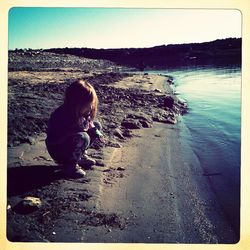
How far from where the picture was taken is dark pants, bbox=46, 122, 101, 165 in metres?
2.07

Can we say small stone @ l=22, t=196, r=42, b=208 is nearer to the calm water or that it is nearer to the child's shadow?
the child's shadow

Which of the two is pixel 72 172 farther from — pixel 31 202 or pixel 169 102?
pixel 169 102

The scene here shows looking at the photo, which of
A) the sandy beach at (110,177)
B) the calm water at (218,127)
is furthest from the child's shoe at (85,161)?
the calm water at (218,127)

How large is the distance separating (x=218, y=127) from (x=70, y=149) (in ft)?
3.80

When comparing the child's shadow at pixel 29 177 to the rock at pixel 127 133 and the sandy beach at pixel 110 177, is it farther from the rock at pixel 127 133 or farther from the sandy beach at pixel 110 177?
the rock at pixel 127 133

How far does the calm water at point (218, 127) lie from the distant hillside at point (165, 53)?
0.44 feet

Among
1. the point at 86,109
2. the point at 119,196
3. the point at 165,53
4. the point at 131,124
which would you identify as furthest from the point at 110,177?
the point at 165,53

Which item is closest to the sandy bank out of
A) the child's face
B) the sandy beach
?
the sandy beach

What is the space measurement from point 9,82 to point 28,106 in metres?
0.33

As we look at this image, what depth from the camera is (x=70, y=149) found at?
210 centimetres

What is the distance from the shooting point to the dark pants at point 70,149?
207cm
